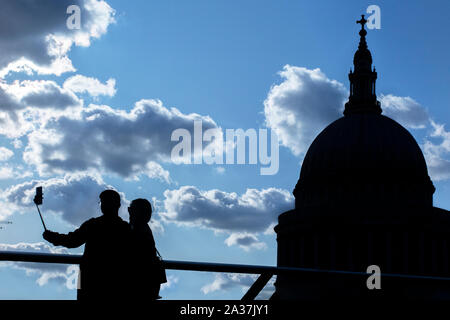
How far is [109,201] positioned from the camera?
26.5ft

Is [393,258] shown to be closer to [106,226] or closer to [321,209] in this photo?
[321,209]

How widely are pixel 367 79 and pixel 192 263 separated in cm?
9071

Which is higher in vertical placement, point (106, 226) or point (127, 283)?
point (106, 226)

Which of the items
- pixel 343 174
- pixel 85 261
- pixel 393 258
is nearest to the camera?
pixel 85 261

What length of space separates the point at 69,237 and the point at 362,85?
89629mm

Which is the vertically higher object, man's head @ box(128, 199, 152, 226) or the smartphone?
the smartphone

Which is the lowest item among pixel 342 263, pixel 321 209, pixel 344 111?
pixel 342 263

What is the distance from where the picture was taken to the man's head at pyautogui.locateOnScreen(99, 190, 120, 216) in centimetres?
803

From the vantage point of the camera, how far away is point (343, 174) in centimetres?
8188

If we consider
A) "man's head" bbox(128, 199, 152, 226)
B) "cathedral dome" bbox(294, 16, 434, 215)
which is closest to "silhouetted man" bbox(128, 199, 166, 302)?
"man's head" bbox(128, 199, 152, 226)

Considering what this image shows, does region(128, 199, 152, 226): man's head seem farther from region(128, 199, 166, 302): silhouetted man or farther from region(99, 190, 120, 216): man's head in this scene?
region(99, 190, 120, 216): man's head

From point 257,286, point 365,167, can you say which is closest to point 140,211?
point 257,286
